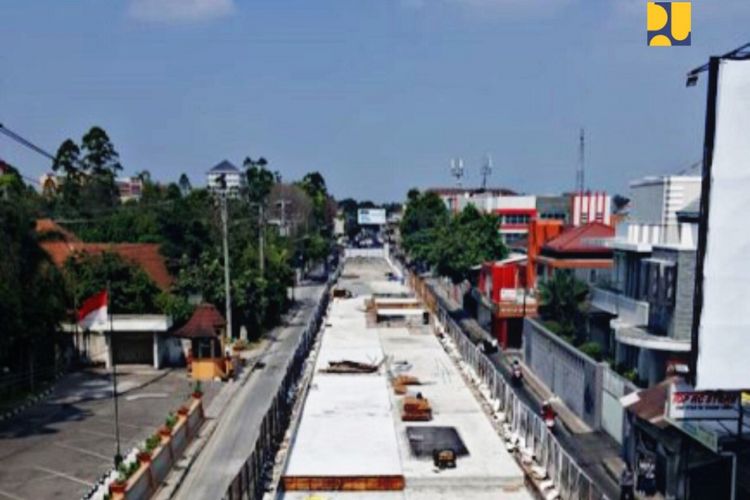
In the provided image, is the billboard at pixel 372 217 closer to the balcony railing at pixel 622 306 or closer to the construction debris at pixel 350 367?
the construction debris at pixel 350 367

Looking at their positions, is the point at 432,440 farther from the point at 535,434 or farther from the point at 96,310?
the point at 96,310

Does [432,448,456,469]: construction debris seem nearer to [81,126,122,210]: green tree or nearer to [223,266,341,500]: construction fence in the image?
[223,266,341,500]: construction fence

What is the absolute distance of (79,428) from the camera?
30625 millimetres

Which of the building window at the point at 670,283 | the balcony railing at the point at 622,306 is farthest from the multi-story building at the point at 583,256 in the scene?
the building window at the point at 670,283

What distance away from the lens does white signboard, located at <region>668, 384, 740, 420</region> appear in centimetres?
1898

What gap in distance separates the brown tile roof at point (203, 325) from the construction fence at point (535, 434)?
13165 mm

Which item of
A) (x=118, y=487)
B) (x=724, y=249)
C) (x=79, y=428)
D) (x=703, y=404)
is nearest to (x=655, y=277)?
(x=703, y=404)

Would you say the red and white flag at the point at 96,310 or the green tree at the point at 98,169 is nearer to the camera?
the red and white flag at the point at 96,310

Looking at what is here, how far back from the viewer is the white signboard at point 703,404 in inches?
747

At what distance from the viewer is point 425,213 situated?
109812 millimetres

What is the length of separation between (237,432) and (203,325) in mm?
10374

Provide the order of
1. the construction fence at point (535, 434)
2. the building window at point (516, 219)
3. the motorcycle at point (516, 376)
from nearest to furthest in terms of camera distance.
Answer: the construction fence at point (535, 434) → the motorcycle at point (516, 376) → the building window at point (516, 219)

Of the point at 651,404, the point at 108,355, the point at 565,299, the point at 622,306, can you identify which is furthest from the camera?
the point at 108,355

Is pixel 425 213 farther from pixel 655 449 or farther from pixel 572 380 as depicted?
pixel 655 449
